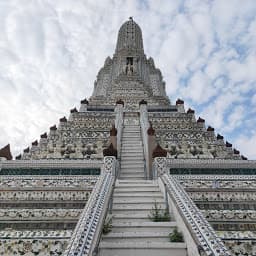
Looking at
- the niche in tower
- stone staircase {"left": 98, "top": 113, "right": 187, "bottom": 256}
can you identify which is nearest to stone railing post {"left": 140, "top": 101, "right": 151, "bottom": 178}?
stone staircase {"left": 98, "top": 113, "right": 187, "bottom": 256}

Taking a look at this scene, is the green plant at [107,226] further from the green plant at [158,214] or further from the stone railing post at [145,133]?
the stone railing post at [145,133]

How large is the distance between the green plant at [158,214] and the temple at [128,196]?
2 cm

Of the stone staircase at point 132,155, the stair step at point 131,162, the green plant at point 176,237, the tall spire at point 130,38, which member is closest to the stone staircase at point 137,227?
the green plant at point 176,237

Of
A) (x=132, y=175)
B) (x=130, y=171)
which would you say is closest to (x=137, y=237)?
(x=132, y=175)

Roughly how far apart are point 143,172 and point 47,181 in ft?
11.0

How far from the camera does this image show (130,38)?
3078 centimetres

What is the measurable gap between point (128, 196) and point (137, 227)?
1.50 metres

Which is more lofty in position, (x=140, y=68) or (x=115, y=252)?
(x=140, y=68)

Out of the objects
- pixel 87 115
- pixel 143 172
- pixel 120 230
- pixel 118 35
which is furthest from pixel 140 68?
pixel 120 230

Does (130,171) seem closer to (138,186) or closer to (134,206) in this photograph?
(138,186)

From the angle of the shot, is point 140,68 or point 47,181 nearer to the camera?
point 47,181

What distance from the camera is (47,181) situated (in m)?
7.50

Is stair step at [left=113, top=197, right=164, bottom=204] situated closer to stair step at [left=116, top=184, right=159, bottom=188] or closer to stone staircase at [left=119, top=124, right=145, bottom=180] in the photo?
stair step at [left=116, top=184, right=159, bottom=188]

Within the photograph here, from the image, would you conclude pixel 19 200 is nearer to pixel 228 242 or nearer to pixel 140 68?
pixel 228 242
